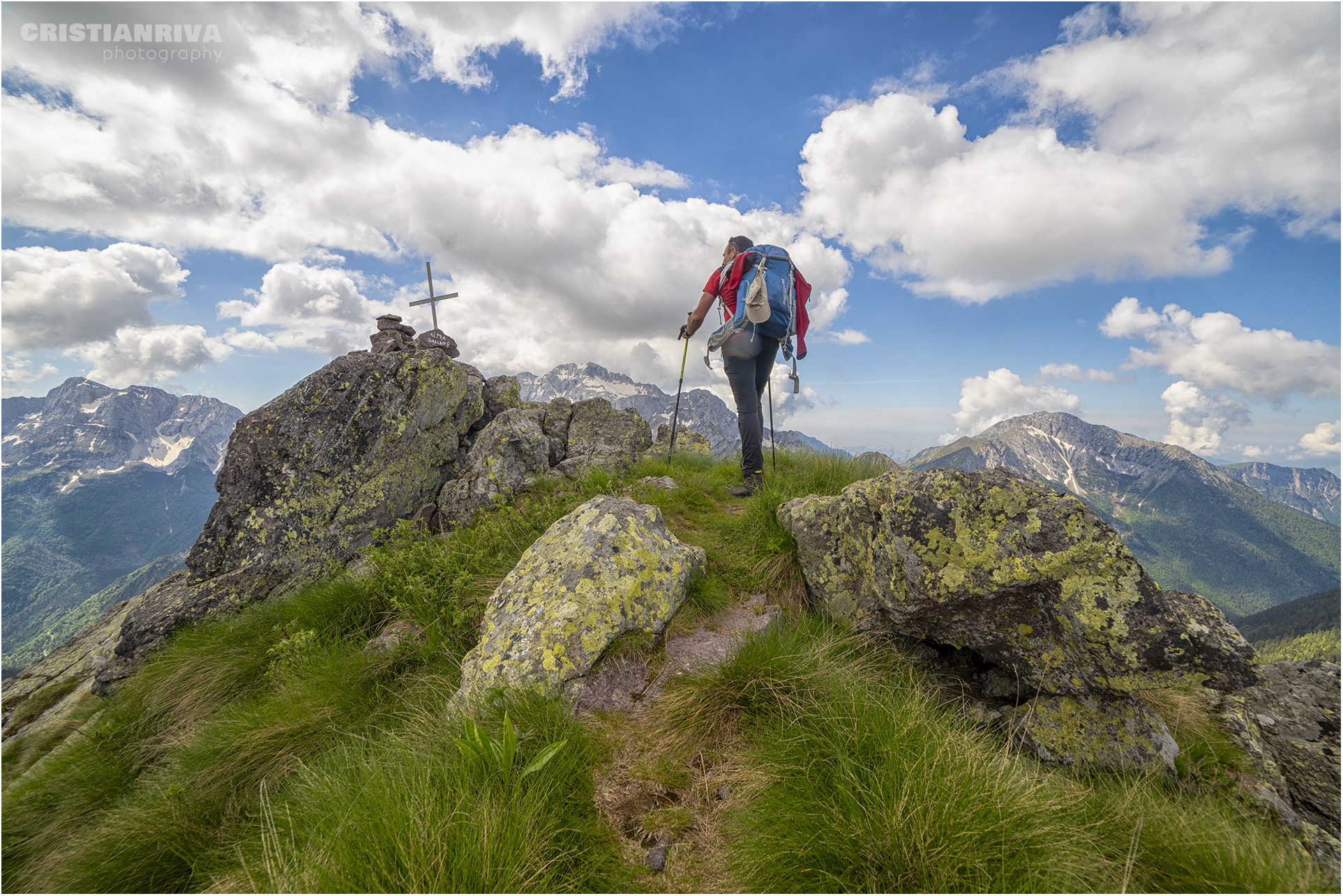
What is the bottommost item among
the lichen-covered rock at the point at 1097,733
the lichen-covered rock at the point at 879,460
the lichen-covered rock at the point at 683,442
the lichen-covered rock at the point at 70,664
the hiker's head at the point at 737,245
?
the lichen-covered rock at the point at 70,664

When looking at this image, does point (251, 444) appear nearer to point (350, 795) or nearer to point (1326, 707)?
point (350, 795)

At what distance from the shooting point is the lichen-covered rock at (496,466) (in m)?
9.54

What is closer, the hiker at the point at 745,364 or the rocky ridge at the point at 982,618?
the rocky ridge at the point at 982,618

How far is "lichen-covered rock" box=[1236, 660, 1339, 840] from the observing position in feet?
13.8

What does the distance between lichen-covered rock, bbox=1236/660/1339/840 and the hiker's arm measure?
26.5 ft

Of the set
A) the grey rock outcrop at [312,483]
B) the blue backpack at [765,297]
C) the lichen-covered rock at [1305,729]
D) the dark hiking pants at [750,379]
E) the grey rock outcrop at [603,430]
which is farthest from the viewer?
the grey rock outcrop at [603,430]

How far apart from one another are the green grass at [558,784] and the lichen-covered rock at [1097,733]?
17 centimetres

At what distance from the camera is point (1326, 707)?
4.94 m

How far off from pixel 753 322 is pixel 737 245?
6.01ft

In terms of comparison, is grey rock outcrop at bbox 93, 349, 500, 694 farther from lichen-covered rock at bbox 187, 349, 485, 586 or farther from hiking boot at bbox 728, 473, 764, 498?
hiking boot at bbox 728, 473, 764, 498

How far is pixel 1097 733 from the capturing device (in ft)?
13.4

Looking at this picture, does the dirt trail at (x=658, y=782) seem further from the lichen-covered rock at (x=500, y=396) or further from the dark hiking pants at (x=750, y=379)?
the lichen-covered rock at (x=500, y=396)

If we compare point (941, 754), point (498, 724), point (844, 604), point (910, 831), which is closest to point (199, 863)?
point (498, 724)

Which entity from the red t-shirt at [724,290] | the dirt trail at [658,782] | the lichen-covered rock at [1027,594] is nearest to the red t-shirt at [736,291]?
the red t-shirt at [724,290]
